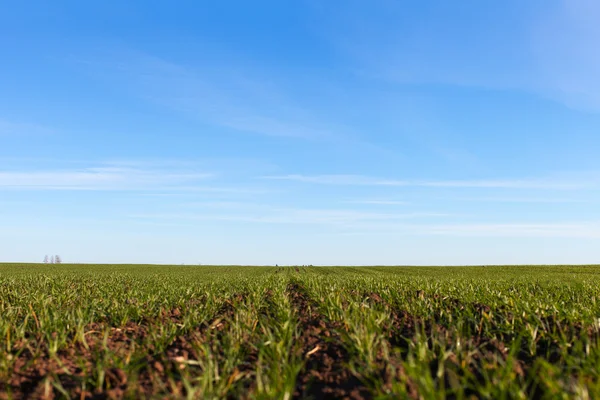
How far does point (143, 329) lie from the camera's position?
297 inches

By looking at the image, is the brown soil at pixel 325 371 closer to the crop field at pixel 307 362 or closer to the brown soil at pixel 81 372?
the crop field at pixel 307 362

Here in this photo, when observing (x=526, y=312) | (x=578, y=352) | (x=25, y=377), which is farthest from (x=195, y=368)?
(x=526, y=312)

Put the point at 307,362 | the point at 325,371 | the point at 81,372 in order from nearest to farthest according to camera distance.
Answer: the point at 325,371
the point at 81,372
the point at 307,362

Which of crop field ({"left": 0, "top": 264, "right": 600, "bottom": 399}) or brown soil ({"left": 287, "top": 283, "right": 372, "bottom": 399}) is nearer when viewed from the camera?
crop field ({"left": 0, "top": 264, "right": 600, "bottom": 399})

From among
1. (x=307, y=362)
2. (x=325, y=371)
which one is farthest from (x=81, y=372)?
(x=325, y=371)

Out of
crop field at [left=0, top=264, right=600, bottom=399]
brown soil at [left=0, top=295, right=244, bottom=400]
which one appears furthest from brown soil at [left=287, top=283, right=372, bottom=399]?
brown soil at [left=0, top=295, right=244, bottom=400]

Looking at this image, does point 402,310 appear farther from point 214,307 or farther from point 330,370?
point 330,370

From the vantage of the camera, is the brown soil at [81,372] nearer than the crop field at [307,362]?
No

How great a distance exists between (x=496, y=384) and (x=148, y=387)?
3366 millimetres

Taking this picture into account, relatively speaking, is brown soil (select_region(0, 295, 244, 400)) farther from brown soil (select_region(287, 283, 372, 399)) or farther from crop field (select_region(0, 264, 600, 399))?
brown soil (select_region(287, 283, 372, 399))

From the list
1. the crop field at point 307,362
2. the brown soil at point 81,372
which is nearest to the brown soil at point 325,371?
the crop field at point 307,362

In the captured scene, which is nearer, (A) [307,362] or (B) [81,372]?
(B) [81,372]

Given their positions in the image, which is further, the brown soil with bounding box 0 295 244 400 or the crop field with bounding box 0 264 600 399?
the brown soil with bounding box 0 295 244 400

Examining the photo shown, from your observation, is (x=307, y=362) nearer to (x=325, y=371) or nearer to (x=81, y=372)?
(x=325, y=371)
